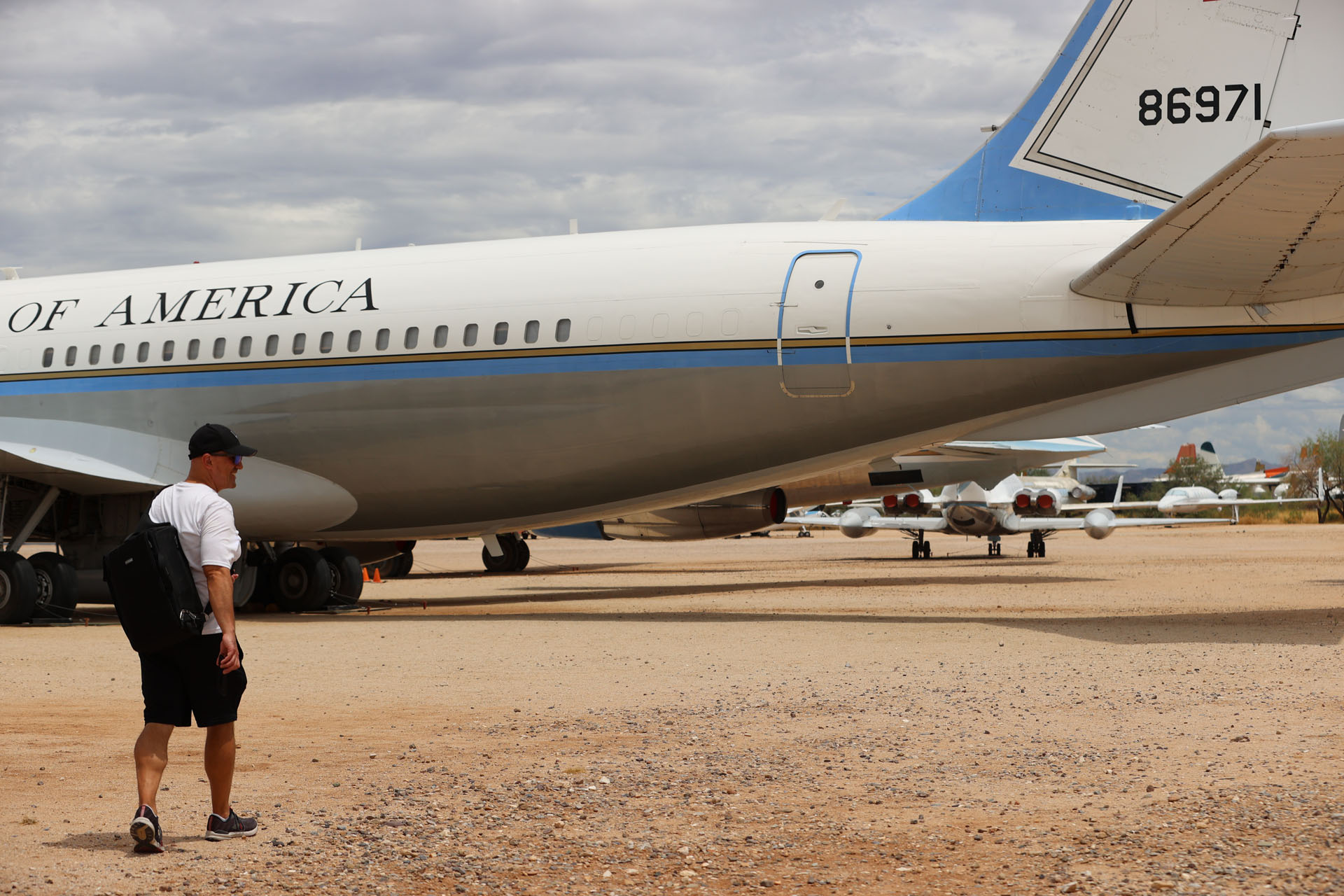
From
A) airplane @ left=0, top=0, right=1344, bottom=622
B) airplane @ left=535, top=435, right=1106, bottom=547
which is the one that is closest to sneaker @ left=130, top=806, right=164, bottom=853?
airplane @ left=0, top=0, right=1344, bottom=622

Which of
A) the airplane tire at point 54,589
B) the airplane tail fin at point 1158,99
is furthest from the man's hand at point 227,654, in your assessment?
the airplane tire at point 54,589

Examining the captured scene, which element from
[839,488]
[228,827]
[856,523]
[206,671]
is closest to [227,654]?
[206,671]

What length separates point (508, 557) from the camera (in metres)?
33.5

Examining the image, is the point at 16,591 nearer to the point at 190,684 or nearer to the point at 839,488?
the point at 190,684

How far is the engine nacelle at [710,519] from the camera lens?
23953mm

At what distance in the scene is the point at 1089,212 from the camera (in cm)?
1412

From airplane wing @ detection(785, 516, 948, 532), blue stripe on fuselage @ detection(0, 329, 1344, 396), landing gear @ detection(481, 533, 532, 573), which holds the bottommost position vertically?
landing gear @ detection(481, 533, 532, 573)

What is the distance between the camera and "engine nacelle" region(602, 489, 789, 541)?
24.0m

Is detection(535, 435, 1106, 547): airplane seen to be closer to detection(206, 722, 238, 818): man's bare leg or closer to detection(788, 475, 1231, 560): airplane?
detection(788, 475, 1231, 560): airplane

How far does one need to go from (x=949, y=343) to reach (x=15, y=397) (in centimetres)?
1242

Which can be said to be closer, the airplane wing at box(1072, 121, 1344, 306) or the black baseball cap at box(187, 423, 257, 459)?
the black baseball cap at box(187, 423, 257, 459)

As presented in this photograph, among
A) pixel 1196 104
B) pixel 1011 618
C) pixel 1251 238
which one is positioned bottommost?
pixel 1011 618

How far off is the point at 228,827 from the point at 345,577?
14.8 m

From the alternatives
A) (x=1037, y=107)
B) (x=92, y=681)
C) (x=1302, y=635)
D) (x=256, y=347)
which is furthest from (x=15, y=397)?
(x=1302, y=635)
